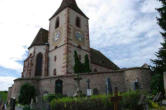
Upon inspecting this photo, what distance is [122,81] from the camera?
806 inches

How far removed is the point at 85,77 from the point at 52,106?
9.33m

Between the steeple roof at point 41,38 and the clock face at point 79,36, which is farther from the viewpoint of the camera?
the steeple roof at point 41,38

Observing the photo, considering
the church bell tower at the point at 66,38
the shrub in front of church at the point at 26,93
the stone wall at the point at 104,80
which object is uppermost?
the church bell tower at the point at 66,38

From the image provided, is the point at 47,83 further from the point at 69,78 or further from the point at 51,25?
the point at 51,25

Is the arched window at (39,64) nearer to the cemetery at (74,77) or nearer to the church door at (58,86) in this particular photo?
the cemetery at (74,77)

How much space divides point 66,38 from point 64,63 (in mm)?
4323

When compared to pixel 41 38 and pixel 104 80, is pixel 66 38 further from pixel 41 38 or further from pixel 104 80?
pixel 104 80

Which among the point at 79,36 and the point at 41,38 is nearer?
the point at 79,36

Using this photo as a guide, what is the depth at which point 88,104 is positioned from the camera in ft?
36.3

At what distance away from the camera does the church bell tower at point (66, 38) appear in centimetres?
2773

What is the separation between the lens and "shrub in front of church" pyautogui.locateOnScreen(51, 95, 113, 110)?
1043cm

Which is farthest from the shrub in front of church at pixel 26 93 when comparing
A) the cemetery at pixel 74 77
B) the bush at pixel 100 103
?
the bush at pixel 100 103

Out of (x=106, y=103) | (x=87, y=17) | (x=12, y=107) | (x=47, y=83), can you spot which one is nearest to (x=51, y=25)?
(x=87, y=17)

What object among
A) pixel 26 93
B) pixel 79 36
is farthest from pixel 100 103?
pixel 79 36
